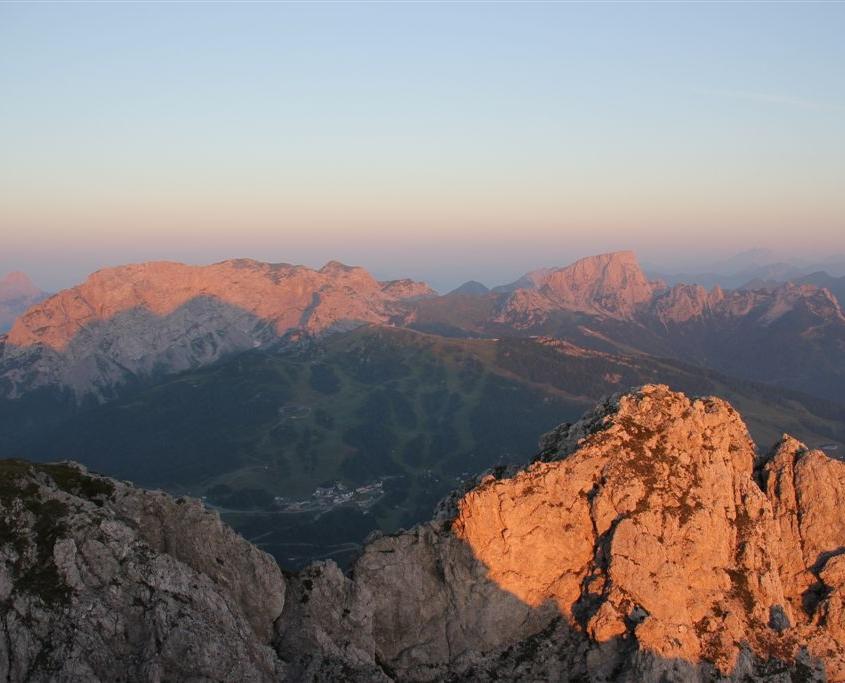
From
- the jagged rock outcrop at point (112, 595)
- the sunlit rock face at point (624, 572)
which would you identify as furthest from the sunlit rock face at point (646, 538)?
the jagged rock outcrop at point (112, 595)

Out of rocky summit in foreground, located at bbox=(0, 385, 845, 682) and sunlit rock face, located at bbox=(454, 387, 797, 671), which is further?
sunlit rock face, located at bbox=(454, 387, 797, 671)

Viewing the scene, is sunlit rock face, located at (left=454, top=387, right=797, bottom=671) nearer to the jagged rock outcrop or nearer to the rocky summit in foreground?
the rocky summit in foreground

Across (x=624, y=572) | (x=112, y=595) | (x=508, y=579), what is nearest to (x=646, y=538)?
(x=624, y=572)

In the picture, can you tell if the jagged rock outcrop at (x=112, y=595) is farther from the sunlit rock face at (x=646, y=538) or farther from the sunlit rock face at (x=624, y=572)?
the sunlit rock face at (x=646, y=538)

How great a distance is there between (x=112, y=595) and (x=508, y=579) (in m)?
38.2

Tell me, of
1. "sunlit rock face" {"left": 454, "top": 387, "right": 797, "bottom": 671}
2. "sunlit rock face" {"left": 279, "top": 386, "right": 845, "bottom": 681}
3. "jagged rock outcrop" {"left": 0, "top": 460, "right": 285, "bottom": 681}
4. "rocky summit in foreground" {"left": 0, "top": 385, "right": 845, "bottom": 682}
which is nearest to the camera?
"jagged rock outcrop" {"left": 0, "top": 460, "right": 285, "bottom": 681}

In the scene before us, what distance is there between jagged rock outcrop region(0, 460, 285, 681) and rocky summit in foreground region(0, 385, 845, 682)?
14 centimetres

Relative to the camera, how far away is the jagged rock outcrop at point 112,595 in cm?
5097

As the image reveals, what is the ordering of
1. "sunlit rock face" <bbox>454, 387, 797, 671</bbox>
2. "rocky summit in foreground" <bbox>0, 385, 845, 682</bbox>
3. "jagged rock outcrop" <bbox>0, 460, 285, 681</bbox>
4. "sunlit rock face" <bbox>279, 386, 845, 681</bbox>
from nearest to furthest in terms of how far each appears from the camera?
"jagged rock outcrop" <bbox>0, 460, 285, 681</bbox>
"rocky summit in foreground" <bbox>0, 385, 845, 682</bbox>
"sunlit rock face" <bbox>279, 386, 845, 681</bbox>
"sunlit rock face" <bbox>454, 387, 797, 671</bbox>

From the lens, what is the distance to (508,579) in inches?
2805

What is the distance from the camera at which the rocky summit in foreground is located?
53.6 meters

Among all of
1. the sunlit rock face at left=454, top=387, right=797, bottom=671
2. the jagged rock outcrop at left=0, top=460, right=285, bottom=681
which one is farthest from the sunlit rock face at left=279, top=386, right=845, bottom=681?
the jagged rock outcrop at left=0, top=460, right=285, bottom=681

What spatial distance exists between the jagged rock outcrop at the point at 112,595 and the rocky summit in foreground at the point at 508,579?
14 cm

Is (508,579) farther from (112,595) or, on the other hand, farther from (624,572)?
(112,595)
